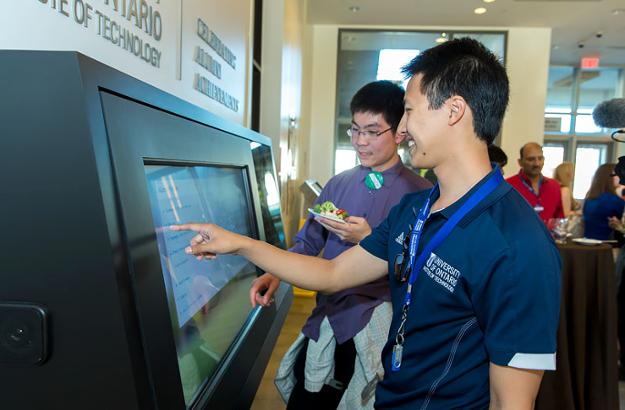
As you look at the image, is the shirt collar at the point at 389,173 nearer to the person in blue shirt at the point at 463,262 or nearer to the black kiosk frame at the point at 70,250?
the person in blue shirt at the point at 463,262

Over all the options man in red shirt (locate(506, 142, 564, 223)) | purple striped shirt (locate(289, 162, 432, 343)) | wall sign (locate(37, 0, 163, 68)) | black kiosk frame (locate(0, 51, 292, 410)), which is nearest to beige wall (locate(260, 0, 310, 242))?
man in red shirt (locate(506, 142, 564, 223))

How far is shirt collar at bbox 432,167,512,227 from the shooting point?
965 millimetres

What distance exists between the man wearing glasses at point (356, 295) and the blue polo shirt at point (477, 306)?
43cm

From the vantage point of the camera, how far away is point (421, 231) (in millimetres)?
1091

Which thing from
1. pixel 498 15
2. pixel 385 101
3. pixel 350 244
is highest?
pixel 498 15

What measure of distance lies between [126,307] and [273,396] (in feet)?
8.53

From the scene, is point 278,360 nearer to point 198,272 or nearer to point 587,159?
point 198,272

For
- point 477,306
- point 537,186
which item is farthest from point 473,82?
point 537,186

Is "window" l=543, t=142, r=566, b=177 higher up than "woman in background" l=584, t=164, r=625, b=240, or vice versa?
"window" l=543, t=142, r=566, b=177

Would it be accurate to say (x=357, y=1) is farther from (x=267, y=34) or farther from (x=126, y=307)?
(x=126, y=307)

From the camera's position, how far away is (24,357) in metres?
0.56

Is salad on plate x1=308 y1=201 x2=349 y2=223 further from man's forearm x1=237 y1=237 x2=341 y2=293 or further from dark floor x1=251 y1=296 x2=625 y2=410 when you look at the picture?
dark floor x1=251 y1=296 x2=625 y2=410

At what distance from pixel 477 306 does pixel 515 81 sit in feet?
27.3

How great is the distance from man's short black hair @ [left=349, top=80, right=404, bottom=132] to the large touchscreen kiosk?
619 mm
